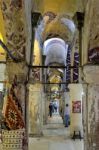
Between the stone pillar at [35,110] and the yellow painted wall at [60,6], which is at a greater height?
→ the yellow painted wall at [60,6]

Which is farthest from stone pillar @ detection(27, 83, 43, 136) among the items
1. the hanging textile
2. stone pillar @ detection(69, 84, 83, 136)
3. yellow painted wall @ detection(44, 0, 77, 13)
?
the hanging textile

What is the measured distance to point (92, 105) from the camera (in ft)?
35.7

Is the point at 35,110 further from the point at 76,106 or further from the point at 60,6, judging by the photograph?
the point at 60,6

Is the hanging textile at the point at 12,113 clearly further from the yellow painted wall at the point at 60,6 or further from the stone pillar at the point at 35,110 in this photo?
the stone pillar at the point at 35,110

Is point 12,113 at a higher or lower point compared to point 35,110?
lower

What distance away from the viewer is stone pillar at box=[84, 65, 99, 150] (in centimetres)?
1070

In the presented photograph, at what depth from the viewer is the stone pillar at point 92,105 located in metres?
10.7

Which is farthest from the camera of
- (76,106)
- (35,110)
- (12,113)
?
(35,110)

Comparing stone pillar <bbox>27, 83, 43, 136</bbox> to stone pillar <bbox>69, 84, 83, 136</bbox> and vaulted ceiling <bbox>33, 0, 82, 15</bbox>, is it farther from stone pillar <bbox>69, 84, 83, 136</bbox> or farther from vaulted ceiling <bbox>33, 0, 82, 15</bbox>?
vaulted ceiling <bbox>33, 0, 82, 15</bbox>

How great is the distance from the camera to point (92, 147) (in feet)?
35.3

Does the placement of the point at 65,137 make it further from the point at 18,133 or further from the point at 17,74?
the point at 18,133

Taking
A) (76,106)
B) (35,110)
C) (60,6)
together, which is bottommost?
(35,110)

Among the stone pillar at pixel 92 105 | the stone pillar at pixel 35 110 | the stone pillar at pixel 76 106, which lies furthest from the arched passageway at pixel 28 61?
the stone pillar at pixel 35 110

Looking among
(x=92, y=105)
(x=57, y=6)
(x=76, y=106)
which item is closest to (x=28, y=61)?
(x=92, y=105)
